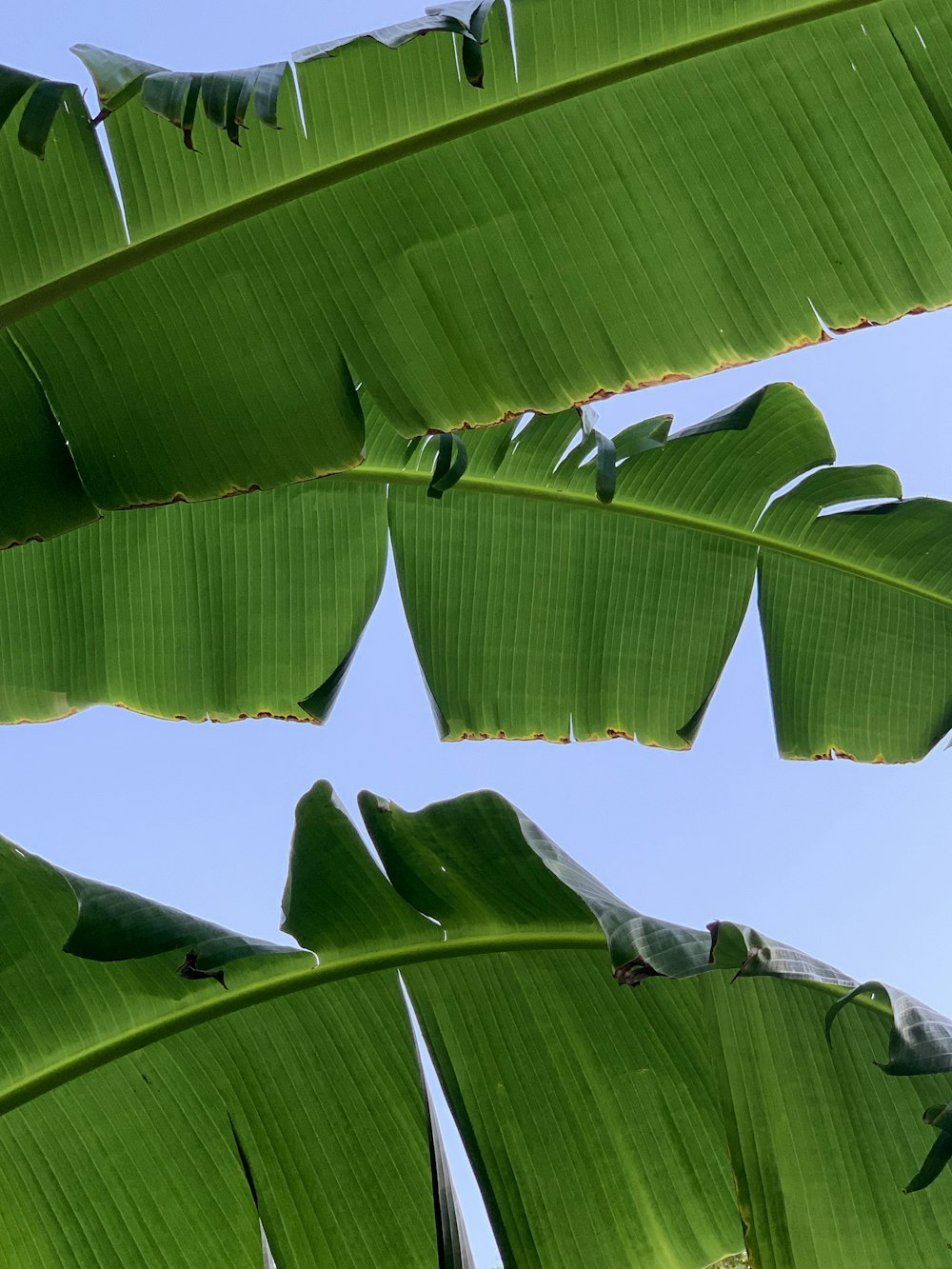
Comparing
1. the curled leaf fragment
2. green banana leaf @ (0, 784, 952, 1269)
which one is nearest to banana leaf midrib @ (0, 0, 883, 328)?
the curled leaf fragment

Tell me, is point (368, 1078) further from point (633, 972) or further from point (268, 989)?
point (633, 972)

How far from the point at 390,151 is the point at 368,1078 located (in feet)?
3.00

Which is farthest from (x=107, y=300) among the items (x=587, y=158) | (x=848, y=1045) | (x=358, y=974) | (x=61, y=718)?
(x=848, y=1045)

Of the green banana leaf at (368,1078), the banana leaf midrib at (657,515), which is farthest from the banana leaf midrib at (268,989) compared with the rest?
the banana leaf midrib at (657,515)

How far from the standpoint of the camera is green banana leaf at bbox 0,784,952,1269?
3.17ft

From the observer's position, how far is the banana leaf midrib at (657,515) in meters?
1.35

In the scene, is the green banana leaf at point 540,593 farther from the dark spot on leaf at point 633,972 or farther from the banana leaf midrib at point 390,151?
the dark spot on leaf at point 633,972

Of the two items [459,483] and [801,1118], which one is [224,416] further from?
[801,1118]

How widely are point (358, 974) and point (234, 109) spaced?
0.77 metres

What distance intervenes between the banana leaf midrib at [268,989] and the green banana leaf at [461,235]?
0.50 meters

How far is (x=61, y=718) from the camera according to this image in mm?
1362

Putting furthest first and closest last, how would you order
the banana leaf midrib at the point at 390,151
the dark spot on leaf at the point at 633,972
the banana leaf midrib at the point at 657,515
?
the banana leaf midrib at the point at 657,515 < the banana leaf midrib at the point at 390,151 < the dark spot on leaf at the point at 633,972

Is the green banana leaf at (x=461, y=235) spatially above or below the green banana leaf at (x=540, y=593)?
above

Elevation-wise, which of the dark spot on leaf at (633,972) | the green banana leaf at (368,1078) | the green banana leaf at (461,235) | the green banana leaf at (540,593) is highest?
the green banana leaf at (461,235)
